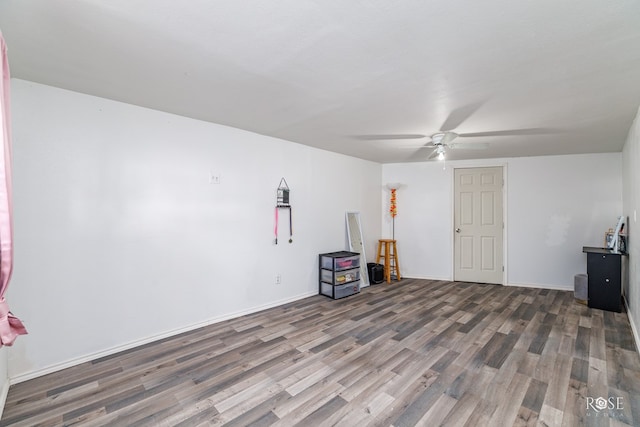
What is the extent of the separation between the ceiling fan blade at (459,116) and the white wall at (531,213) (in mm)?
2350

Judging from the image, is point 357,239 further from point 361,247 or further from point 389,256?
point 389,256

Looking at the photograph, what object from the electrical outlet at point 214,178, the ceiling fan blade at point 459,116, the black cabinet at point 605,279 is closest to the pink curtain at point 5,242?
the electrical outlet at point 214,178

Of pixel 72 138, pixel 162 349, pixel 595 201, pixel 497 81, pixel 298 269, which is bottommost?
pixel 162 349

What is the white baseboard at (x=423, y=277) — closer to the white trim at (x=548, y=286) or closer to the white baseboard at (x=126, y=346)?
the white trim at (x=548, y=286)

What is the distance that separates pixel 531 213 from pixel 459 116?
10.5 feet

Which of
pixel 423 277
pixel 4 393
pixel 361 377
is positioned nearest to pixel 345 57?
pixel 361 377

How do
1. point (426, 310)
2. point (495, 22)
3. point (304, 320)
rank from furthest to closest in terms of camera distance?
point (426, 310), point (304, 320), point (495, 22)

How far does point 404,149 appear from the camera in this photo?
4.39 meters

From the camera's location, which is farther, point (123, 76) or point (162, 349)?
point (162, 349)

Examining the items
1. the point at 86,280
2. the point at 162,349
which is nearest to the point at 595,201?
the point at 162,349

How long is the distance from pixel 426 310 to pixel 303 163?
2685 mm

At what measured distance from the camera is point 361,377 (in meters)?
2.24

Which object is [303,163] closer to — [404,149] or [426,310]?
[404,149]

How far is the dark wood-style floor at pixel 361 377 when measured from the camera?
183 cm
